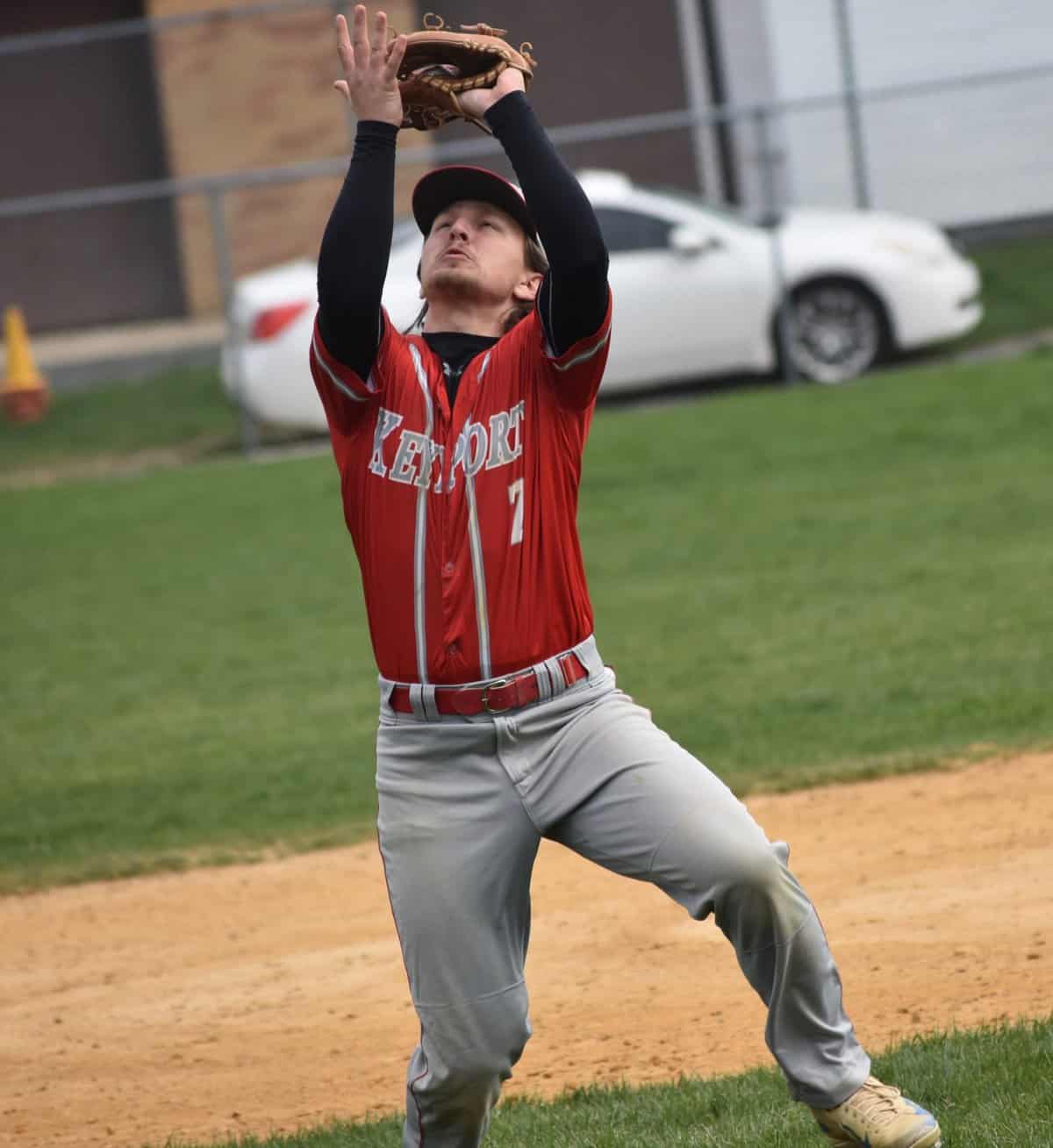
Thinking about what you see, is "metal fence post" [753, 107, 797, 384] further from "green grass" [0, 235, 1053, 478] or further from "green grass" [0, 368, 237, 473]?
"green grass" [0, 368, 237, 473]

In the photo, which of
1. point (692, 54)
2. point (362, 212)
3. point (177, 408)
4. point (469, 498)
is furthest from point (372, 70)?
point (692, 54)

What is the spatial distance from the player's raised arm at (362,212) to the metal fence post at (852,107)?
45.8 feet

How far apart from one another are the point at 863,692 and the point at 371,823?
2433 millimetres

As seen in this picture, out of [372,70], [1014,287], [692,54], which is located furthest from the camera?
[692,54]

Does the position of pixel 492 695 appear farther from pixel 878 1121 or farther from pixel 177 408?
pixel 177 408

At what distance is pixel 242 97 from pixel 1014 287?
874cm

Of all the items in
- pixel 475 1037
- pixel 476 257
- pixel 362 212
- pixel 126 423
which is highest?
pixel 362 212

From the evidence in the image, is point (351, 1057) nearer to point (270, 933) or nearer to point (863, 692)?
point (270, 933)

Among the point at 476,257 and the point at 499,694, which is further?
the point at 476,257

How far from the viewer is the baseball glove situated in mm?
3814

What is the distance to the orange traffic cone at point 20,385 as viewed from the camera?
17891mm

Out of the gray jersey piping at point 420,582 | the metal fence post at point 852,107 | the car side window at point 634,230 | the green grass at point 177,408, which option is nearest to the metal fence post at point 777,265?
the car side window at point 634,230

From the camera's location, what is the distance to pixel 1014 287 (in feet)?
58.7

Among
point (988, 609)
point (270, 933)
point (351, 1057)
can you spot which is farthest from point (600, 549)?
point (351, 1057)
